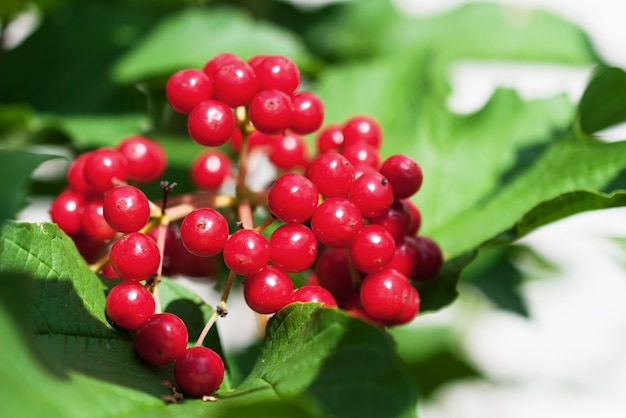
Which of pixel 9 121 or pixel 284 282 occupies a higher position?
pixel 284 282

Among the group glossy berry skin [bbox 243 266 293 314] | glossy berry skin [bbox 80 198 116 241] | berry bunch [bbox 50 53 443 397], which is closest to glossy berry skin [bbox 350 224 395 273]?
berry bunch [bbox 50 53 443 397]

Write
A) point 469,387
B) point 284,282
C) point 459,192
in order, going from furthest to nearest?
point 469,387, point 459,192, point 284,282

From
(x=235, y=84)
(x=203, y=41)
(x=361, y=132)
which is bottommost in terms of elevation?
(x=203, y=41)

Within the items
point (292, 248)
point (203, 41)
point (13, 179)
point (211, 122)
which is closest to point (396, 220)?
point (292, 248)

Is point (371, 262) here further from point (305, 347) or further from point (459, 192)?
point (459, 192)

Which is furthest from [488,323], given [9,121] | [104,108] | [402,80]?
[9,121]

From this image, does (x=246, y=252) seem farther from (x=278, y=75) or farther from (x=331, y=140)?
(x=331, y=140)

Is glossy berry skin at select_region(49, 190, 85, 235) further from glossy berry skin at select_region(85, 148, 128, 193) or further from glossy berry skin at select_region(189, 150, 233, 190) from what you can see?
glossy berry skin at select_region(189, 150, 233, 190)
